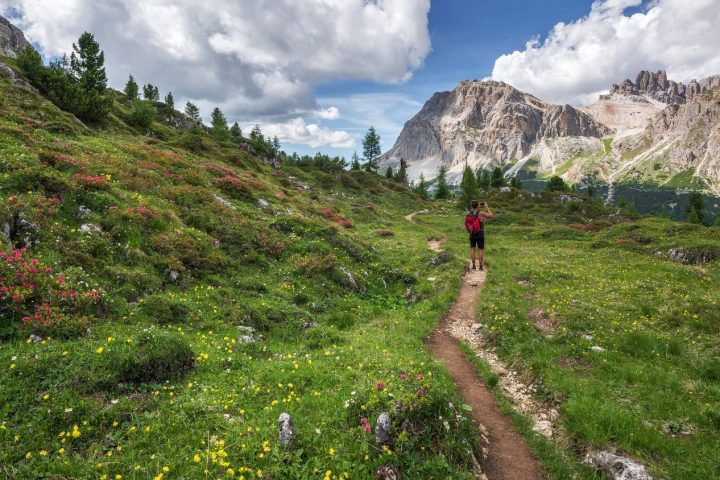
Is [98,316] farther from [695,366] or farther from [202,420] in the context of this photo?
[695,366]

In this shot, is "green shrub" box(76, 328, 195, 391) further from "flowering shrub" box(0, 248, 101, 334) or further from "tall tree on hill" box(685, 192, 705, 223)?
"tall tree on hill" box(685, 192, 705, 223)

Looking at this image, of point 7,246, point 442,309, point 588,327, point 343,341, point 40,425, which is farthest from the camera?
point 442,309

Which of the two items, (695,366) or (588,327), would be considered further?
(588,327)

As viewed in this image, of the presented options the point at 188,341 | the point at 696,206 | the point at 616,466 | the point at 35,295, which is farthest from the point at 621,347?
the point at 696,206

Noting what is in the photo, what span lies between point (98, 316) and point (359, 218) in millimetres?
47087

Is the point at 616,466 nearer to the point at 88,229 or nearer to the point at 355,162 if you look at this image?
the point at 88,229

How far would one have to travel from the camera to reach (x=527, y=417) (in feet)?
35.0

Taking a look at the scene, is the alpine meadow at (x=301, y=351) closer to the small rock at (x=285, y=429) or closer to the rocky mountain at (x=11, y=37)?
the small rock at (x=285, y=429)

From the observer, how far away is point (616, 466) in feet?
26.5

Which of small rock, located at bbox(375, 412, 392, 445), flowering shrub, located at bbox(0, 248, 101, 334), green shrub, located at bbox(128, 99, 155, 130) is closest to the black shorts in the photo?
small rock, located at bbox(375, 412, 392, 445)

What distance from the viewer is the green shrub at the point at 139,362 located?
9.21 m

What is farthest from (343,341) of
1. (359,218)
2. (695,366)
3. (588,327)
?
(359,218)

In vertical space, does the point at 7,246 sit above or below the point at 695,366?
above

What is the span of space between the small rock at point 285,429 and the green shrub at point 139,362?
3707mm
